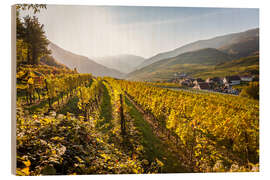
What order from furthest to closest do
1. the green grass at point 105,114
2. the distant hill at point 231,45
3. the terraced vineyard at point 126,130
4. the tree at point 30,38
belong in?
1. the distant hill at point 231,45
2. the green grass at point 105,114
3. the tree at point 30,38
4. the terraced vineyard at point 126,130

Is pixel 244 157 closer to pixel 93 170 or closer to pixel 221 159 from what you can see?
pixel 221 159

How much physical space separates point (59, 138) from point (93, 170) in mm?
810

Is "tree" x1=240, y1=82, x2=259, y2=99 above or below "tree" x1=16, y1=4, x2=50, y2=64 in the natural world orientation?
below

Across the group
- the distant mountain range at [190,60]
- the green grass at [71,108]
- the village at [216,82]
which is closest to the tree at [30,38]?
the distant mountain range at [190,60]

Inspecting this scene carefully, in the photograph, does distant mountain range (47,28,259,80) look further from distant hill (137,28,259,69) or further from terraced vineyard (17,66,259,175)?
terraced vineyard (17,66,259,175)

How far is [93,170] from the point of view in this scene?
9.07 ft

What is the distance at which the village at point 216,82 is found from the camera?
359 centimetres

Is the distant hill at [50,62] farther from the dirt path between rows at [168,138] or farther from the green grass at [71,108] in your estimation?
the dirt path between rows at [168,138]

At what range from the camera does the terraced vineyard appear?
2.71 m

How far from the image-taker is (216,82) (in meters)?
3.75

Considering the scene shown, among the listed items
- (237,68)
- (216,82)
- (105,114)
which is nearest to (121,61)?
(105,114)

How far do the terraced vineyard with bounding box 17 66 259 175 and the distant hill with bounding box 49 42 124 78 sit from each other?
17 centimetres

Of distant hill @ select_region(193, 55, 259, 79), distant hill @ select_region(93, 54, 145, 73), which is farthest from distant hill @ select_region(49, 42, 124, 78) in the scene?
distant hill @ select_region(193, 55, 259, 79)
